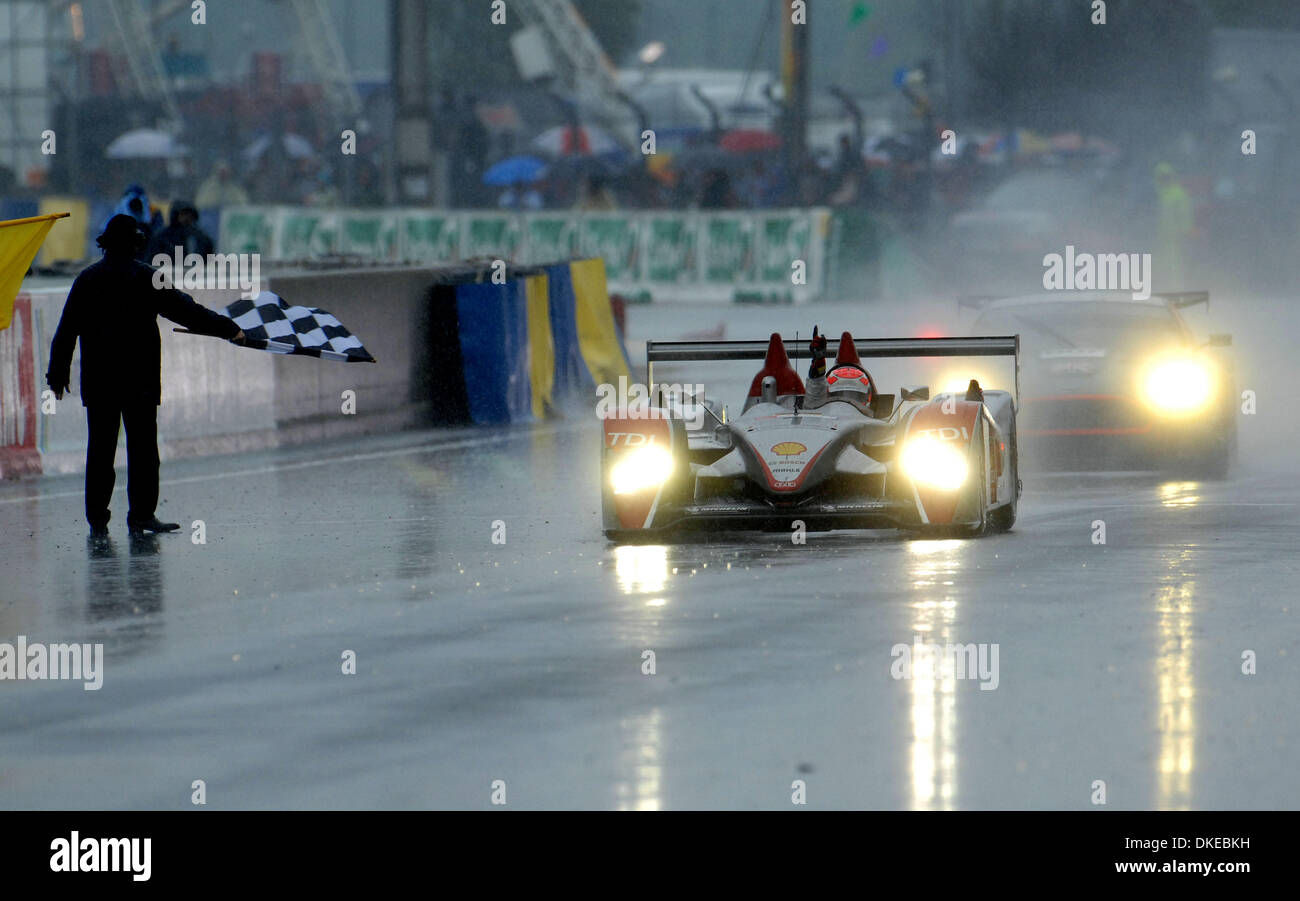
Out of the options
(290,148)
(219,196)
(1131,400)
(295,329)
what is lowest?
(1131,400)

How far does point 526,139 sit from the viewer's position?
68125mm

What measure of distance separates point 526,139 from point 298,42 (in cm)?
778

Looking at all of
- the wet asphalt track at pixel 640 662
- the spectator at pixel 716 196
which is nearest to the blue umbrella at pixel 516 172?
the spectator at pixel 716 196

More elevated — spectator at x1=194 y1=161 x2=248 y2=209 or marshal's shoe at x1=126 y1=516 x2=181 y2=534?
spectator at x1=194 y1=161 x2=248 y2=209

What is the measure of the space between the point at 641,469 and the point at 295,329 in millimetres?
4335

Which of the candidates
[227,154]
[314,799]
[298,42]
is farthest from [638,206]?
[314,799]

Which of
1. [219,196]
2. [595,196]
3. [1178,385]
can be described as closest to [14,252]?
[1178,385]

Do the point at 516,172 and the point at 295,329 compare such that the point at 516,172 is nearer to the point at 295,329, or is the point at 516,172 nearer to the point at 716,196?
the point at 716,196

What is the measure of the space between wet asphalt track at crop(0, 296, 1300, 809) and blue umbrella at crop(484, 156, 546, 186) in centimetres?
3428

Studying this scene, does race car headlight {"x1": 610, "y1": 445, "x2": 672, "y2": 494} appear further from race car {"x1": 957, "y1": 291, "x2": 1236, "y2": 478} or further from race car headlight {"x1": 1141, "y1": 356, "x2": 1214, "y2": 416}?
race car headlight {"x1": 1141, "y1": 356, "x2": 1214, "y2": 416}

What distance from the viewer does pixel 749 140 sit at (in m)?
65.0

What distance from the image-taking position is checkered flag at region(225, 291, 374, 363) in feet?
47.5

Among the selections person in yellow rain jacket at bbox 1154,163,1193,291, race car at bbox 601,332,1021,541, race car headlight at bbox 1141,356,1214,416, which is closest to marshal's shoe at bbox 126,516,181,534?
race car at bbox 601,332,1021,541
